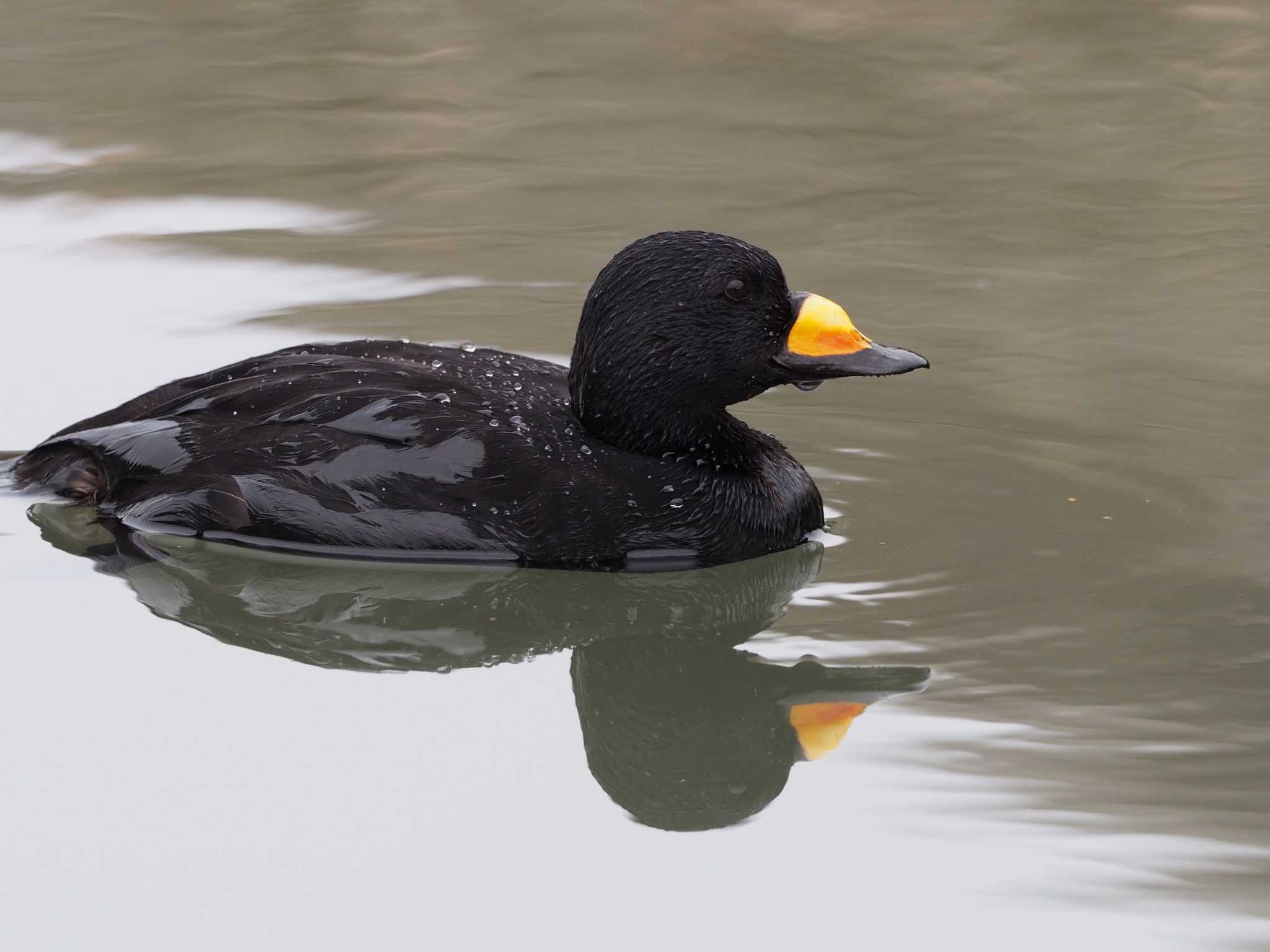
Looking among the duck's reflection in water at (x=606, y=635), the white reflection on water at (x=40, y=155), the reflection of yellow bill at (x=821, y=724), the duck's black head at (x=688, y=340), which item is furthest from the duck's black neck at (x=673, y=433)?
the white reflection on water at (x=40, y=155)

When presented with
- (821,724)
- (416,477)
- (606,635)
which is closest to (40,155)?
(416,477)

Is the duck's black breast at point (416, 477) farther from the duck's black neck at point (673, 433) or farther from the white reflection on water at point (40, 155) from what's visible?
the white reflection on water at point (40, 155)

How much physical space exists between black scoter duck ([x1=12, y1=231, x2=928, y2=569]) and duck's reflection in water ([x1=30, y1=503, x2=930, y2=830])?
9 centimetres

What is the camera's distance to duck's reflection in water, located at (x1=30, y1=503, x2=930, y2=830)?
14.9ft

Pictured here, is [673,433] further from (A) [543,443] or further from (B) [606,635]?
(B) [606,635]

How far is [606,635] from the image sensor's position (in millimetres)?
5297

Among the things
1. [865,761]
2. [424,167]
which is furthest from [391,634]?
[424,167]

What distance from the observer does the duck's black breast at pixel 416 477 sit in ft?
18.0

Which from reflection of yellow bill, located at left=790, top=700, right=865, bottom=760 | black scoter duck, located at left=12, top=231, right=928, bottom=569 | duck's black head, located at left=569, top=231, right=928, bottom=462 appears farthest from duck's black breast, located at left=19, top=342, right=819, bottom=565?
reflection of yellow bill, located at left=790, top=700, right=865, bottom=760

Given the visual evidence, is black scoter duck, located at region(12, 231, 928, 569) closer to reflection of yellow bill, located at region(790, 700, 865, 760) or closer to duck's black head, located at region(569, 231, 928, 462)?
duck's black head, located at region(569, 231, 928, 462)

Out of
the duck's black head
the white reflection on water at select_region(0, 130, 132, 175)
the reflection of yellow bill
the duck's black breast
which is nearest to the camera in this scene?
the reflection of yellow bill

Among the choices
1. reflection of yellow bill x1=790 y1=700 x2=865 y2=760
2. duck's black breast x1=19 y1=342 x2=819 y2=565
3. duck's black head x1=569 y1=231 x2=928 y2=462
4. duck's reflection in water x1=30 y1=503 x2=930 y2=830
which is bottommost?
duck's reflection in water x1=30 y1=503 x2=930 y2=830

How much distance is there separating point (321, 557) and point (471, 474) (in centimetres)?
54

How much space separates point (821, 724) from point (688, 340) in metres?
1.45
